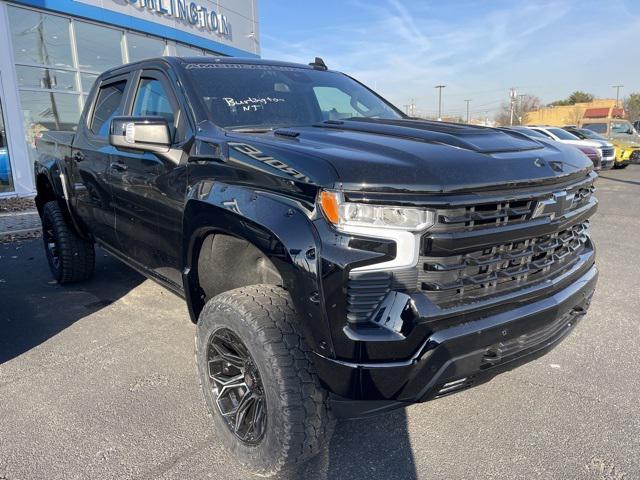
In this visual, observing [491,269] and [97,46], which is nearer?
[491,269]

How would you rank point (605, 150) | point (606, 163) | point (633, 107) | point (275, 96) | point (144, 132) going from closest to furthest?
point (144, 132) < point (275, 96) < point (605, 150) < point (606, 163) < point (633, 107)

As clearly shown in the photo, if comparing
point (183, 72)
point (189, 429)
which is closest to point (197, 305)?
point (189, 429)

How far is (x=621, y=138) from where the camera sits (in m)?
18.4

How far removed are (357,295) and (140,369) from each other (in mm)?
2058

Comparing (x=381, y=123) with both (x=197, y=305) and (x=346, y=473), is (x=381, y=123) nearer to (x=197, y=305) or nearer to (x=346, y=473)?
(x=197, y=305)

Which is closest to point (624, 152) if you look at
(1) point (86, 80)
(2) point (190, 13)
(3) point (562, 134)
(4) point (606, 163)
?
(4) point (606, 163)

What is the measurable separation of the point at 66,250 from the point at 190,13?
1232cm

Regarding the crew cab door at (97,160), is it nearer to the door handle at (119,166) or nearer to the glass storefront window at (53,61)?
the door handle at (119,166)

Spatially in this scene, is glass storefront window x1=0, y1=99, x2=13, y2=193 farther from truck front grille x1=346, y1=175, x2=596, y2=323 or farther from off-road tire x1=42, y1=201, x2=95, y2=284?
truck front grille x1=346, y1=175, x2=596, y2=323

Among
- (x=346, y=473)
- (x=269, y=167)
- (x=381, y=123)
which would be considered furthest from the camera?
(x=381, y=123)

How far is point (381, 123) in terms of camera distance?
Answer: 2879 mm

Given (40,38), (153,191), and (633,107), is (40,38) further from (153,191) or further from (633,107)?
(633,107)

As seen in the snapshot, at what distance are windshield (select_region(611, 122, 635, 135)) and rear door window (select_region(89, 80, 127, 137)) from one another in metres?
20.9

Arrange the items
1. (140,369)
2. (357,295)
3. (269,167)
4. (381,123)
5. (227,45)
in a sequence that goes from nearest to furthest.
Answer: (357,295)
(269,167)
(381,123)
(140,369)
(227,45)
